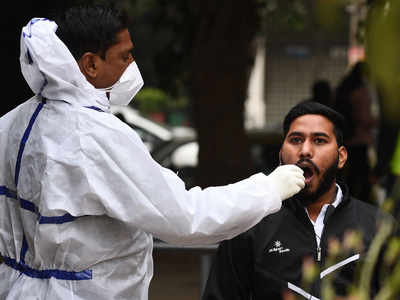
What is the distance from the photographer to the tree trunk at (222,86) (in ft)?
34.6

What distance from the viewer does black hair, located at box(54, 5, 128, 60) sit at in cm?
282

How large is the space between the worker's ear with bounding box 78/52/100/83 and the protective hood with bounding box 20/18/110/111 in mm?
60

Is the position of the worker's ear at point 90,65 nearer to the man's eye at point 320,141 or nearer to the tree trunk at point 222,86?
the man's eye at point 320,141

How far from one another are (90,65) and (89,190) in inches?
17.6

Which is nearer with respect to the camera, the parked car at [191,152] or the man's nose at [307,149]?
the man's nose at [307,149]

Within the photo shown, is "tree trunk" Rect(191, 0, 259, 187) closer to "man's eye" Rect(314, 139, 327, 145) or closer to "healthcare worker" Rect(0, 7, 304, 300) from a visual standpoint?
"man's eye" Rect(314, 139, 327, 145)

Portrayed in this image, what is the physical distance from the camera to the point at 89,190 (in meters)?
2.62

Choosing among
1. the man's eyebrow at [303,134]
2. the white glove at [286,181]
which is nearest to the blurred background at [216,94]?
the man's eyebrow at [303,134]

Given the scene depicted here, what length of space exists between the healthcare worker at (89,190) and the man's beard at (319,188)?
421 mm

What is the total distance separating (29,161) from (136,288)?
1.75 feet

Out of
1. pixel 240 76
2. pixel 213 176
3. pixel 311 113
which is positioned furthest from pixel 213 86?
pixel 311 113

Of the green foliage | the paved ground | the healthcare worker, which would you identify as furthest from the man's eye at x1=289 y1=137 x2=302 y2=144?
the paved ground

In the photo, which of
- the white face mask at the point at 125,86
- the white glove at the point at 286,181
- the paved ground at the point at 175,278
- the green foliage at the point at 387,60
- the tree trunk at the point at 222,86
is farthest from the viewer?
the tree trunk at the point at 222,86

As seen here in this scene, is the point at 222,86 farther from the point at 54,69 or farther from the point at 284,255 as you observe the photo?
the point at 54,69
